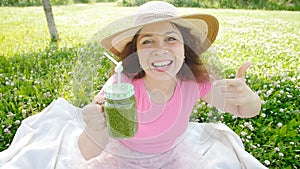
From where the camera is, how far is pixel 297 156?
2.07 metres

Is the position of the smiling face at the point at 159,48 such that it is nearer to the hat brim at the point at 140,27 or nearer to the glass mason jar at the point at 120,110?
the hat brim at the point at 140,27

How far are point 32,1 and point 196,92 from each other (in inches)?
231

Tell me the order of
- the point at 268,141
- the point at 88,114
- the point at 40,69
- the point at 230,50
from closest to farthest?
the point at 88,114 < the point at 268,141 < the point at 40,69 < the point at 230,50

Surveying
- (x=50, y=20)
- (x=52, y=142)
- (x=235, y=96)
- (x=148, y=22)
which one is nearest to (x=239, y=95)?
(x=235, y=96)

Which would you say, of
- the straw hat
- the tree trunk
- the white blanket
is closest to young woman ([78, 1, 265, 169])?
the straw hat

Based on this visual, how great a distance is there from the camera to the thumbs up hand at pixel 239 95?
1.35m

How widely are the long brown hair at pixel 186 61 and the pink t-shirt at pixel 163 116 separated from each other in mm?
34

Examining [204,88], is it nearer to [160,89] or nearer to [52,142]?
[160,89]

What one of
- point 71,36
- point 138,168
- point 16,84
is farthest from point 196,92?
point 71,36

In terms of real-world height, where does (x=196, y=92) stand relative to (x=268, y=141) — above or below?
above

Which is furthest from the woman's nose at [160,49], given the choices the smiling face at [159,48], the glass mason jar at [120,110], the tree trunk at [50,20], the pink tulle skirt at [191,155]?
the tree trunk at [50,20]

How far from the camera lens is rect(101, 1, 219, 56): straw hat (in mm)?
1200

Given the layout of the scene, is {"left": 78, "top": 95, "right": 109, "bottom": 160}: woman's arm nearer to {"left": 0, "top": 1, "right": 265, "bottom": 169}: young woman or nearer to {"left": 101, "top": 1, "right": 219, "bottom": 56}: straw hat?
{"left": 0, "top": 1, "right": 265, "bottom": 169}: young woman

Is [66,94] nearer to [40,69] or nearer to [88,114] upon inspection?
[40,69]
